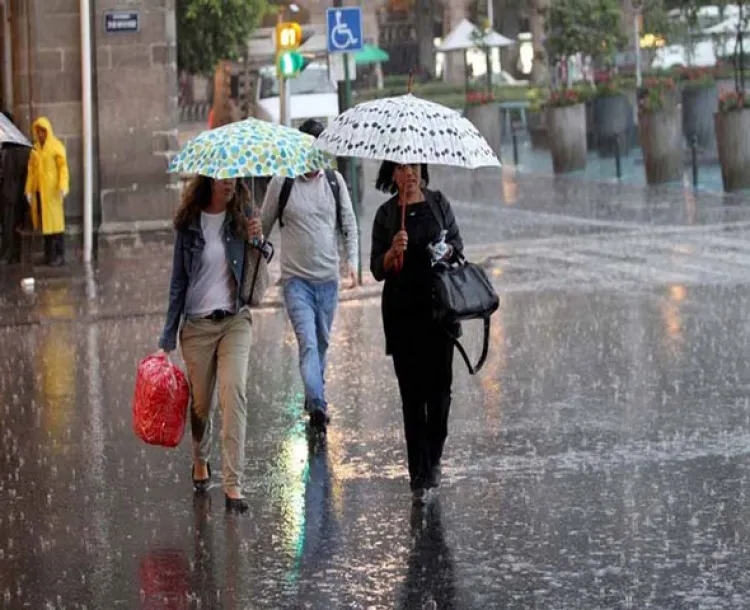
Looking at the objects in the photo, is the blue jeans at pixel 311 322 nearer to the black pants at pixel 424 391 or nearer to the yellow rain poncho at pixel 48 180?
the black pants at pixel 424 391

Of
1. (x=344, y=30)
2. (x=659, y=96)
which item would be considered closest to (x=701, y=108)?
(x=659, y=96)

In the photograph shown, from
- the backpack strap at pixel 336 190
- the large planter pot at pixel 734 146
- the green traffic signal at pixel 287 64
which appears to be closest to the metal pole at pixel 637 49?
the large planter pot at pixel 734 146

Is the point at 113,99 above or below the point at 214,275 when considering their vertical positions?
above

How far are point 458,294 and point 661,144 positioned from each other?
23494 mm

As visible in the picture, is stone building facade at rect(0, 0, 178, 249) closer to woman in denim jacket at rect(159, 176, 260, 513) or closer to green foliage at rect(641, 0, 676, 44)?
woman in denim jacket at rect(159, 176, 260, 513)

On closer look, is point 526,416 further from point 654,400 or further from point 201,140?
point 201,140

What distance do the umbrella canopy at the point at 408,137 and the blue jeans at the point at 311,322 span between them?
6.65 feet

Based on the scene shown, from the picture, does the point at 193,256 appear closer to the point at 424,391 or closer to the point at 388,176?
the point at 388,176

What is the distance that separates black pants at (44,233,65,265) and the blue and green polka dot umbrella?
12.5 m

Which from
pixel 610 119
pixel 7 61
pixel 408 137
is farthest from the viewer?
pixel 610 119

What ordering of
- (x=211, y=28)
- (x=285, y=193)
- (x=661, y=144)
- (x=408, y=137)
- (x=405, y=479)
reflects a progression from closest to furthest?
1. (x=408, y=137)
2. (x=405, y=479)
3. (x=285, y=193)
4. (x=211, y=28)
5. (x=661, y=144)

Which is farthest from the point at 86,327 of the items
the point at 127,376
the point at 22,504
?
the point at 22,504

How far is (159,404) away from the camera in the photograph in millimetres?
8820

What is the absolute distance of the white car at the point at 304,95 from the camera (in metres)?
35.1
